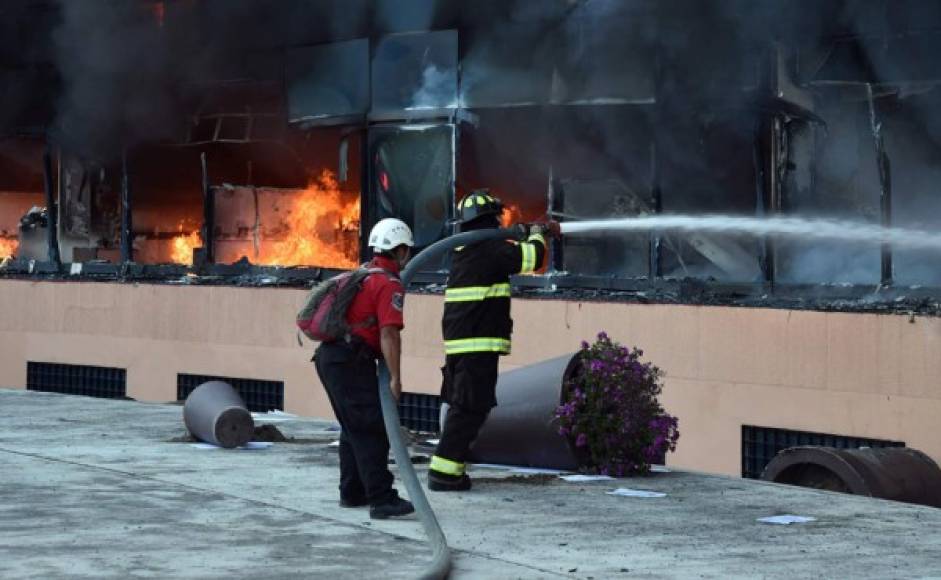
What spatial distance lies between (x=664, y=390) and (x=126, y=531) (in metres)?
5.36

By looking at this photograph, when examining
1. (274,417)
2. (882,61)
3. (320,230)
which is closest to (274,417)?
(274,417)

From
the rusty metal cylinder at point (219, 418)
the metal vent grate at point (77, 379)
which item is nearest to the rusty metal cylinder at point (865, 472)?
the rusty metal cylinder at point (219, 418)

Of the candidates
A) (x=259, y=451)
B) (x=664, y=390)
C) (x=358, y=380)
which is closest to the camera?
(x=358, y=380)

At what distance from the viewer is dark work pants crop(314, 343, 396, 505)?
8.66 m

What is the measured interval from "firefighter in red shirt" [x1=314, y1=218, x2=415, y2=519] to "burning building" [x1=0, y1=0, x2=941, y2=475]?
13.0 ft

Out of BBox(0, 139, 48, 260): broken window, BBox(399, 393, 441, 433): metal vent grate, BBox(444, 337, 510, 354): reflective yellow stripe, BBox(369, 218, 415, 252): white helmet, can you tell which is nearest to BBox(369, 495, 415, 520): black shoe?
BBox(444, 337, 510, 354): reflective yellow stripe

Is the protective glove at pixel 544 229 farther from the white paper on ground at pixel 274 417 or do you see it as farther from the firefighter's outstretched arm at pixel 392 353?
the white paper on ground at pixel 274 417

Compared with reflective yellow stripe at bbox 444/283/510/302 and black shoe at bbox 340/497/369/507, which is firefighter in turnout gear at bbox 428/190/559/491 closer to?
reflective yellow stripe at bbox 444/283/510/302

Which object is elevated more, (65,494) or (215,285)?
(215,285)

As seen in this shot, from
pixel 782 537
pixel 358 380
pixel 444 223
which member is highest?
pixel 444 223

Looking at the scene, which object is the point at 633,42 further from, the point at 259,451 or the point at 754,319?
the point at 259,451

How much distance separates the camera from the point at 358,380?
28.9 feet

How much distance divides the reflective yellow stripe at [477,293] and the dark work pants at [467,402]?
31 cm

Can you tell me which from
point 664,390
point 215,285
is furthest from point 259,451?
point 215,285
